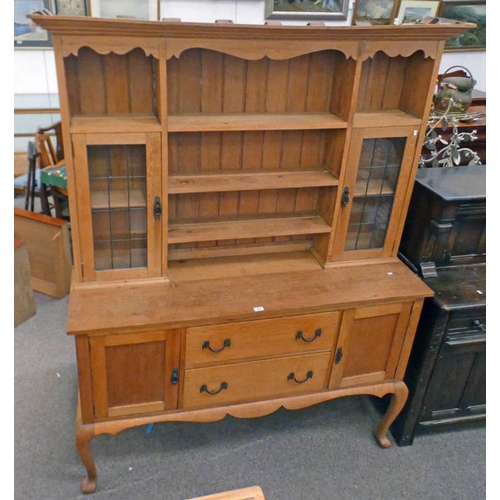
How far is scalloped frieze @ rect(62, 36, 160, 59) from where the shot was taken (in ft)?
4.99

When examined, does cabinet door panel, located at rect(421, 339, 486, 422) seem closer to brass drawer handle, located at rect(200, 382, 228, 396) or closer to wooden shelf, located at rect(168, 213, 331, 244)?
wooden shelf, located at rect(168, 213, 331, 244)

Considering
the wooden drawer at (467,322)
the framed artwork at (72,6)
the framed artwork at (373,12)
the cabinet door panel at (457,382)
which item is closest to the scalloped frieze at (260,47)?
the wooden drawer at (467,322)

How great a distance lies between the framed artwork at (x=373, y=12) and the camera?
394 cm

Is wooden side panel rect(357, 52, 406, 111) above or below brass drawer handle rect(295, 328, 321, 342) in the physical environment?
above

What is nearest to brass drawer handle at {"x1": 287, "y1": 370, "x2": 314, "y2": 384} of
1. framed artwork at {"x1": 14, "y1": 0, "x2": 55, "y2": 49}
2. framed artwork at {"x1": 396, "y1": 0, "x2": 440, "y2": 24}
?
framed artwork at {"x1": 14, "y1": 0, "x2": 55, "y2": 49}

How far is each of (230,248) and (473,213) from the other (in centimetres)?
100

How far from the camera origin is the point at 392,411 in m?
2.17

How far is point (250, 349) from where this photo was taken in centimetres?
191

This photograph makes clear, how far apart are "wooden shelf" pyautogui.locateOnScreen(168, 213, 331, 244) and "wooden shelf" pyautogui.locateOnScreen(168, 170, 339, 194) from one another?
19 cm

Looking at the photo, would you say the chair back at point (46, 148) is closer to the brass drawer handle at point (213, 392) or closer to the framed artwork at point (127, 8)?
the framed artwork at point (127, 8)

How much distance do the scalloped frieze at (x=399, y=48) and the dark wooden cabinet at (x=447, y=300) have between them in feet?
1.75
